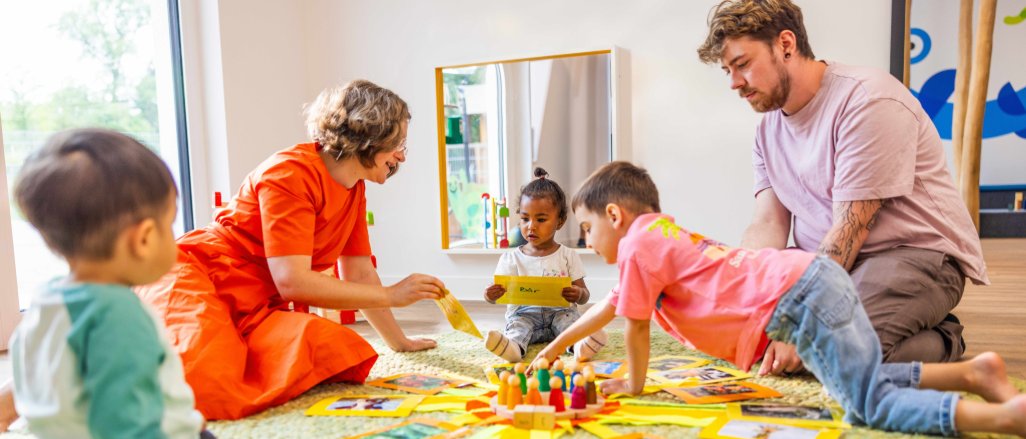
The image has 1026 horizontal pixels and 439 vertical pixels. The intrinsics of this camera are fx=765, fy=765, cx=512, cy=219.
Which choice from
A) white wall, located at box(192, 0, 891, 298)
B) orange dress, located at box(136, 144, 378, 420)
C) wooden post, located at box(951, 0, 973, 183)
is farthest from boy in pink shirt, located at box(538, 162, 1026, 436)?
wooden post, located at box(951, 0, 973, 183)

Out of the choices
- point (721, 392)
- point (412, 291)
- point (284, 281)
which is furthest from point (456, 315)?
point (721, 392)

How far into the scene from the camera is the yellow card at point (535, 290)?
2236mm

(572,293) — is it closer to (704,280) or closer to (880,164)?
(704,280)

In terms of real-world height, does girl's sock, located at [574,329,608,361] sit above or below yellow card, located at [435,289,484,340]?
below

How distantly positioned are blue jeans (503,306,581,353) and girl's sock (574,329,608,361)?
21cm

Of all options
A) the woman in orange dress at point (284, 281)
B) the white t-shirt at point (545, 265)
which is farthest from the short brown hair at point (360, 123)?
the white t-shirt at point (545, 265)

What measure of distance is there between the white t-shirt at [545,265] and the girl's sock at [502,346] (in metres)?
0.32

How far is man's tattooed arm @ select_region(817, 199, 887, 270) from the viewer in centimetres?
180

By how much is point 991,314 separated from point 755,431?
6.29ft

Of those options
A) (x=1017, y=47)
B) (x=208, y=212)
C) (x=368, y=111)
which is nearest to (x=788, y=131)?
(x=368, y=111)

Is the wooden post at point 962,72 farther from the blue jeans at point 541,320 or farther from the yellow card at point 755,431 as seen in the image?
the yellow card at point 755,431

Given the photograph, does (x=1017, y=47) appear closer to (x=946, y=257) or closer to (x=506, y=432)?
(x=946, y=257)

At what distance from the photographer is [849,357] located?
54.5 inches

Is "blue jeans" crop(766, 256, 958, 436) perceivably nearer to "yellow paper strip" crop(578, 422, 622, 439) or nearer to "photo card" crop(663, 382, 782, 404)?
"photo card" crop(663, 382, 782, 404)
